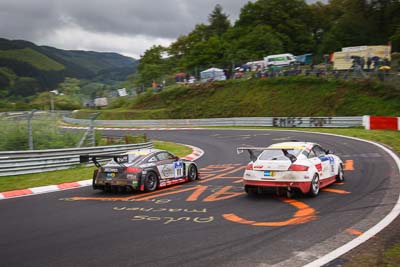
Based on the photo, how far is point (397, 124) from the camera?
1138 inches

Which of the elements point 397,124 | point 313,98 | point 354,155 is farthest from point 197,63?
point 354,155

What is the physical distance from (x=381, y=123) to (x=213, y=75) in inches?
1092

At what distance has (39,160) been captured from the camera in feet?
54.6

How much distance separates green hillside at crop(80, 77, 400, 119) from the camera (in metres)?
40.0

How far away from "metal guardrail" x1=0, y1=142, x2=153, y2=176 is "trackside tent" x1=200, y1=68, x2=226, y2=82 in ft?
122

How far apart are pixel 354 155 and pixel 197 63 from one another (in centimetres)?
7089

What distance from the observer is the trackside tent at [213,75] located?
54950mm

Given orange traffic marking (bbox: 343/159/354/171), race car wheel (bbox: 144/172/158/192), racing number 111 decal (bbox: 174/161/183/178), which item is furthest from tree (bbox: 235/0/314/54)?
race car wheel (bbox: 144/172/158/192)

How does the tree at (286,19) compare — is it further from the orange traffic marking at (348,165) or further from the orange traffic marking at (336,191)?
the orange traffic marking at (336,191)

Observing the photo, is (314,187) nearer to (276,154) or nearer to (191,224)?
(276,154)

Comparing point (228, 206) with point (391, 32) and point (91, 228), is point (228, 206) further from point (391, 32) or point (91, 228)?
point (391, 32)

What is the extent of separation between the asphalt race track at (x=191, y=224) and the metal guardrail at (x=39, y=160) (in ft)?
12.5

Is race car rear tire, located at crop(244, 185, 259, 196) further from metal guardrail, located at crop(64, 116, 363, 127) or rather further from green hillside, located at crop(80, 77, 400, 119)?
green hillside, located at crop(80, 77, 400, 119)

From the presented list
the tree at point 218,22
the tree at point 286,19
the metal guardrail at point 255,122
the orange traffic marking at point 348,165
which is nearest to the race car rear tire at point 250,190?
the orange traffic marking at point 348,165
